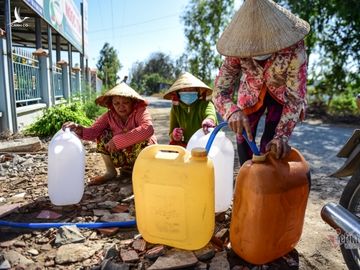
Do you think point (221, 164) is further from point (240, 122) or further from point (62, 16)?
point (62, 16)

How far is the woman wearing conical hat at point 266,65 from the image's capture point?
1.49m

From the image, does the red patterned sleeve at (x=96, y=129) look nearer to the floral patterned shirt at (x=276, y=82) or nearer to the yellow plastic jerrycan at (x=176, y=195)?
the yellow plastic jerrycan at (x=176, y=195)

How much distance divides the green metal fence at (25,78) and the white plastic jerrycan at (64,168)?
415 cm

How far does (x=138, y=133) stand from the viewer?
2572 mm

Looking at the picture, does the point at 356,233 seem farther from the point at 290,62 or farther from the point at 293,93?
the point at 290,62

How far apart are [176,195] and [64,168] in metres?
1.03

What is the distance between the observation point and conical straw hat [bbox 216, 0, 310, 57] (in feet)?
4.85

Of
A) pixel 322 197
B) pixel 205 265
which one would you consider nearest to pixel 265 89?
pixel 205 265

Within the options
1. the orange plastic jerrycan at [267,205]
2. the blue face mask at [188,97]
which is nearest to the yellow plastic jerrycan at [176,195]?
the orange plastic jerrycan at [267,205]

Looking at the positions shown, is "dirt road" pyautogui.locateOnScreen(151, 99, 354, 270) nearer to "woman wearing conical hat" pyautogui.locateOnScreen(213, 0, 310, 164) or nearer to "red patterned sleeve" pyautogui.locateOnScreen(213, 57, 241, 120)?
"woman wearing conical hat" pyautogui.locateOnScreen(213, 0, 310, 164)

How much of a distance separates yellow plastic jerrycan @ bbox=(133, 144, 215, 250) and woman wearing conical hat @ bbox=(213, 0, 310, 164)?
0.99ft

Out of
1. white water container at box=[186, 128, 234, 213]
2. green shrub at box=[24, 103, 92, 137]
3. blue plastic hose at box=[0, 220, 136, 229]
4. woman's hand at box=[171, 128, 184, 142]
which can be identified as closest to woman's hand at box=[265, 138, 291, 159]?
white water container at box=[186, 128, 234, 213]

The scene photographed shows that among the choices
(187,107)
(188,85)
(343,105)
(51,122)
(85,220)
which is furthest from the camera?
(343,105)

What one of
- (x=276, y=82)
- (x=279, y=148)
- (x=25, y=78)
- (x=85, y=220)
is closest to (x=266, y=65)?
(x=276, y=82)
